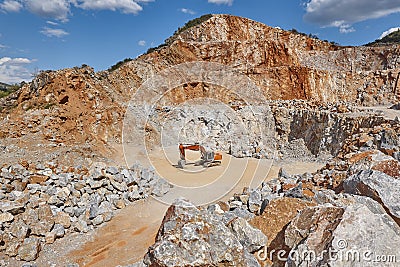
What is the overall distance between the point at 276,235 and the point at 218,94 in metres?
23.5

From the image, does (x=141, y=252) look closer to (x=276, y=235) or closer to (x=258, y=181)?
(x=276, y=235)

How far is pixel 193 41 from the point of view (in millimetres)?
30875

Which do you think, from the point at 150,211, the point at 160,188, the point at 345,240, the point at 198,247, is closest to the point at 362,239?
the point at 345,240

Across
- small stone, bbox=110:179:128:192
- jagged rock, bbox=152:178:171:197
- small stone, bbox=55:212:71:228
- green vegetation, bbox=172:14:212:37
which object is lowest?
small stone, bbox=55:212:71:228

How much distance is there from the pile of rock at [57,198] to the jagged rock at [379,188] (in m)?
5.25

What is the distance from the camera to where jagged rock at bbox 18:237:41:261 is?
223 inches

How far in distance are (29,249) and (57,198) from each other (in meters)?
1.49

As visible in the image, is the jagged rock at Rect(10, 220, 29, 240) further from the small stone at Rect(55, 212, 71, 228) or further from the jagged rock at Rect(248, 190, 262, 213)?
the jagged rock at Rect(248, 190, 262, 213)

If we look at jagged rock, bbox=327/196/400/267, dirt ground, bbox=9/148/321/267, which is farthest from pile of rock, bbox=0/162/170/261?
jagged rock, bbox=327/196/400/267

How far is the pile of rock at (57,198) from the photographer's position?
6035 millimetres

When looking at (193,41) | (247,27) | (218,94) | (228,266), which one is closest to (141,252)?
(228,266)

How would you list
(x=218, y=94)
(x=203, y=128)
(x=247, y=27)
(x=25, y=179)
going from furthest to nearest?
(x=247, y=27) < (x=218, y=94) < (x=203, y=128) < (x=25, y=179)

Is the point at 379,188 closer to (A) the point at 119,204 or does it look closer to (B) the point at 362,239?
(B) the point at 362,239

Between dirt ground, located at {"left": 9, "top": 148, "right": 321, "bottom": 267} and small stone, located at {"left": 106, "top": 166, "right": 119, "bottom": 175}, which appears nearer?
dirt ground, located at {"left": 9, "top": 148, "right": 321, "bottom": 267}
